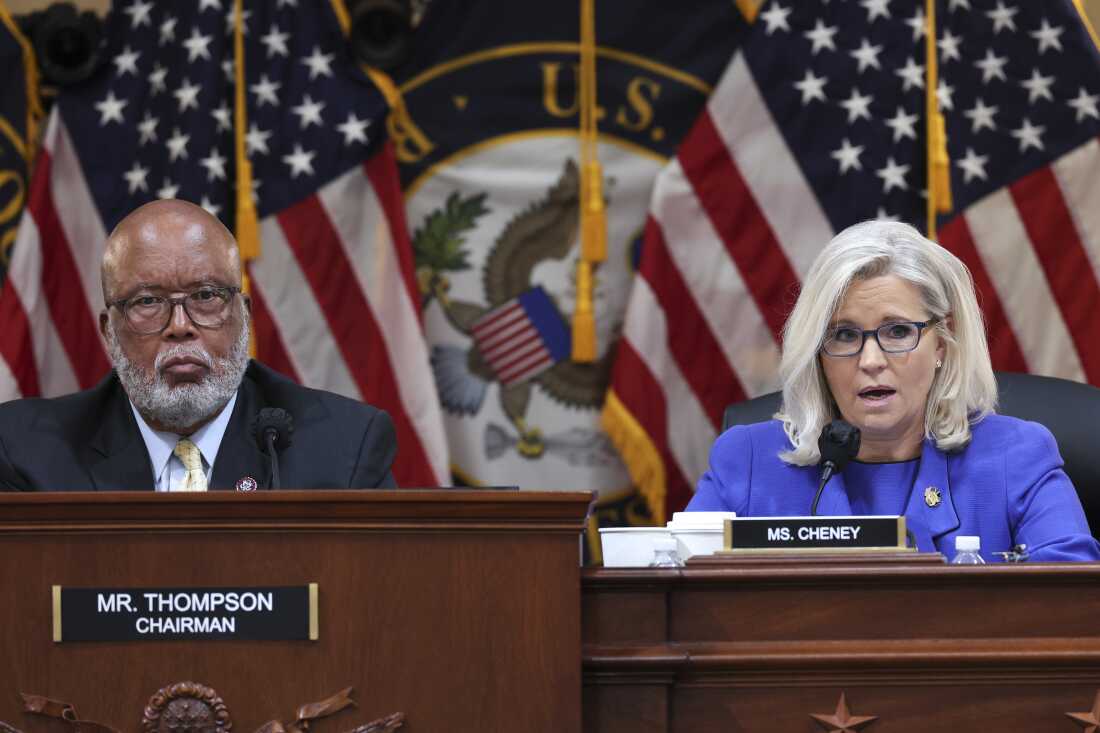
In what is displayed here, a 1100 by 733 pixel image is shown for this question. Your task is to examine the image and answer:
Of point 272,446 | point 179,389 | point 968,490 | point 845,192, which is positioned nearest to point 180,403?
point 179,389

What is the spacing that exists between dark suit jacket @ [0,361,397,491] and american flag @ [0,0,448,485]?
1625 mm

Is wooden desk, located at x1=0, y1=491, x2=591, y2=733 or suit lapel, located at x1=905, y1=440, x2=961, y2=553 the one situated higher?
suit lapel, located at x1=905, y1=440, x2=961, y2=553

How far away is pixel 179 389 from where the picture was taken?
→ 9.55ft

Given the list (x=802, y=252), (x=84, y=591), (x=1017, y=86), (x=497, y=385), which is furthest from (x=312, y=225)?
(x=84, y=591)

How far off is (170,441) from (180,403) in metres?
0.11

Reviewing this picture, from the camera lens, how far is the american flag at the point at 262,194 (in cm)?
466

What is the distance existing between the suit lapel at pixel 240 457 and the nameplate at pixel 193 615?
39.0 inches

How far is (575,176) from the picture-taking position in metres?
4.80

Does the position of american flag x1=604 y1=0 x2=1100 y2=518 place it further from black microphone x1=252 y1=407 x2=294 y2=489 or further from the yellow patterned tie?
black microphone x1=252 y1=407 x2=294 y2=489

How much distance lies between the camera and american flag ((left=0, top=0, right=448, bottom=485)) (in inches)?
183

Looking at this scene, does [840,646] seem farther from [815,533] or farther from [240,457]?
[240,457]

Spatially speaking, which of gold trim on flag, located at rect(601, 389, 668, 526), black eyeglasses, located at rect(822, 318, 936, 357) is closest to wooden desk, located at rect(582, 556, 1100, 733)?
black eyeglasses, located at rect(822, 318, 936, 357)

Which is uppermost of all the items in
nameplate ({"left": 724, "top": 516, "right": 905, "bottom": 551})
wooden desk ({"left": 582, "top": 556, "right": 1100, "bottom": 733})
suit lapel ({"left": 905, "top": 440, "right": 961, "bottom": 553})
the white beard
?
the white beard

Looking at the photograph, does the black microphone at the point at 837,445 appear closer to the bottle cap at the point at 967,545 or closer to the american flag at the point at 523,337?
the bottle cap at the point at 967,545
